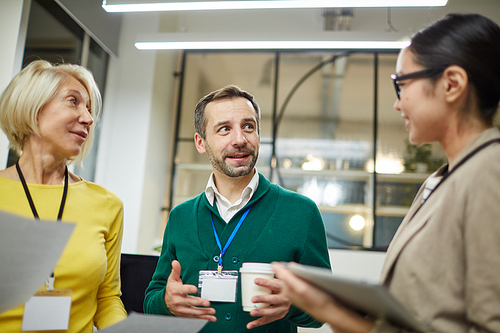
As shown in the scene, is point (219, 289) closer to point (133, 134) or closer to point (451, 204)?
point (451, 204)

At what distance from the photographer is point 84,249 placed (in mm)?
1370

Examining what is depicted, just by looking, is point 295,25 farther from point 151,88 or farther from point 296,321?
point 296,321

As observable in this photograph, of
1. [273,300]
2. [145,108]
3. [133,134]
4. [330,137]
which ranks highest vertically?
[145,108]

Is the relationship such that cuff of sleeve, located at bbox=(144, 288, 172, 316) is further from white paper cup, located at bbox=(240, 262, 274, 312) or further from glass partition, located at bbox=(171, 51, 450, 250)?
glass partition, located at bbox=(171, 51, 450, 250)

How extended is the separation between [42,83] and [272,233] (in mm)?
1048

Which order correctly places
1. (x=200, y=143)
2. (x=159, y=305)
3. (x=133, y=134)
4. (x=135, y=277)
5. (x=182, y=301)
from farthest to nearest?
1. (x=133, y=134)
2. (x=135, y=277)
3. (x=200, y=143)
4. (x=159, y=305)
5. (x=182, y=301)

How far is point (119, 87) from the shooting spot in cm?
476

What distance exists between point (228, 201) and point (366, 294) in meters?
0.97

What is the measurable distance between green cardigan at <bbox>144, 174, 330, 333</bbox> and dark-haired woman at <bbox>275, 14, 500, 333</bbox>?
1.78 feet

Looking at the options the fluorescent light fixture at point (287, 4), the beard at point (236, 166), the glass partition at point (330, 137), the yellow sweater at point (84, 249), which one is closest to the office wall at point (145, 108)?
the glass partition at point (330, 137)

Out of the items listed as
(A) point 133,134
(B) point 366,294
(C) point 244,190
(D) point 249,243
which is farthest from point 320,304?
(A) point 133,134

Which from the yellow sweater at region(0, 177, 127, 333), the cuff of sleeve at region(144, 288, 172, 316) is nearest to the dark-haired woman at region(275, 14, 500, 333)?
the cuff of sleeve at region(144, 288, 172, 316)

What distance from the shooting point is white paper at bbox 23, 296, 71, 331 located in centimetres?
112

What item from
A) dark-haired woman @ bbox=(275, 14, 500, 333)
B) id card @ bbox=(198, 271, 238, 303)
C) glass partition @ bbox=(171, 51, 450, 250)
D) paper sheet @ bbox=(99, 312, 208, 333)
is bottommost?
paper sheet @ bbox=(99, 312, 208, 333)
